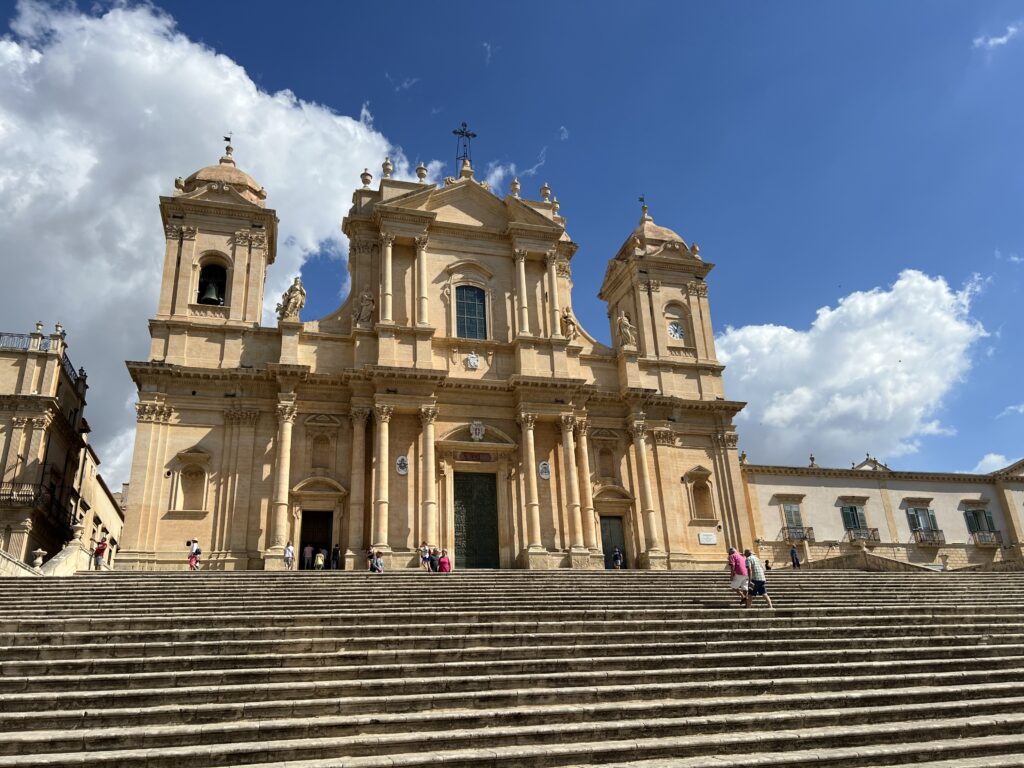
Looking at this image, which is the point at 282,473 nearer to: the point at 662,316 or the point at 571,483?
the point at 571,483

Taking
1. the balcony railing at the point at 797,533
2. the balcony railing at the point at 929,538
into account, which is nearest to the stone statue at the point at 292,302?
→ the balcony railing at the point at 797,533

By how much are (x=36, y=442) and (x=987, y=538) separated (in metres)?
38.5

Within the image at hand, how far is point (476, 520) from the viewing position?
82.8 ft

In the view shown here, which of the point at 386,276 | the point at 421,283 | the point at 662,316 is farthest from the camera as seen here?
the point at 662,316

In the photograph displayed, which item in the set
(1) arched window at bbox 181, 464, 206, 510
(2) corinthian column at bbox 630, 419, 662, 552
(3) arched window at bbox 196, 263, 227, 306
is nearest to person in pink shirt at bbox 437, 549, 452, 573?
(1) arched window at bbox 181, 464, 206, 510

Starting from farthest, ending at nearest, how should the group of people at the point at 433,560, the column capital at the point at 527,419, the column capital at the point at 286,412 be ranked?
the column capital at the point at 527,419
the column capital at the point at 286,412
the group of people at the point at 433,560

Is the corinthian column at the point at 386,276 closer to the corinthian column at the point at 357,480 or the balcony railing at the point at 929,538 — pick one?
the corinthian column at the point at 357,480

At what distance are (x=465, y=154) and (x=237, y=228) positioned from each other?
976cm

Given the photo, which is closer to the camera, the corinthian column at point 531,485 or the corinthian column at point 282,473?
the corinthian column at point 282,473

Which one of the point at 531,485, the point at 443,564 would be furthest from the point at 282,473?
the point at 531,485

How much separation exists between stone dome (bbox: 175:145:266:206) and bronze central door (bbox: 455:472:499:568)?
12607 millimetres

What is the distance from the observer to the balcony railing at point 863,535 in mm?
31812

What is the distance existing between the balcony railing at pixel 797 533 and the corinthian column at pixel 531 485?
12.0 m

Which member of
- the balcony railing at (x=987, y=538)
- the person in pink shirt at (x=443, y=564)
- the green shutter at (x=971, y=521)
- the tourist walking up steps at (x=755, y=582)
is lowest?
the tourist walking up steps at (x=755, y=582)
